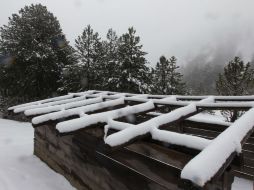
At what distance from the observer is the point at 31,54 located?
20.6m

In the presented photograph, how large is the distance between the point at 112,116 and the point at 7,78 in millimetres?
21013

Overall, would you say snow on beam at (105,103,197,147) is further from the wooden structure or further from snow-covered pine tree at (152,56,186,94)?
snow-covered pine tree at (152,56,186,94)

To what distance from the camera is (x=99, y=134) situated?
5.18 metres

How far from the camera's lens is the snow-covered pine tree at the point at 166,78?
2092cm

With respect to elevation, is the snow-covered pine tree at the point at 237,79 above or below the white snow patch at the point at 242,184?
above

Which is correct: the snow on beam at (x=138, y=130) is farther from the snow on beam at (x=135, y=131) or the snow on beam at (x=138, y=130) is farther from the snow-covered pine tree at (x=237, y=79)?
the snow-covered pine tree at (x=237, y=79)

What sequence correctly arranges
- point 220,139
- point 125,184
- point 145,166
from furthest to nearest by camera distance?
point 125,184
point 145,166
point 220,139

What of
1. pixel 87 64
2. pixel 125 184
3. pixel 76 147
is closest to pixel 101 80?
pixel 87 64

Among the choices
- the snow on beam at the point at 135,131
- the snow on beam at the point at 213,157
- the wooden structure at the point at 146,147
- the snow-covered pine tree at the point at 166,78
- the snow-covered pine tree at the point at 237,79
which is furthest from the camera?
the snow-covered pine tree at the point at 166,78

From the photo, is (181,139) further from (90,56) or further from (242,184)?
(90,56)

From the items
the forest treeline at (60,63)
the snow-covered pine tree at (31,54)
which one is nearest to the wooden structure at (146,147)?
the forest treeline at (60,63)

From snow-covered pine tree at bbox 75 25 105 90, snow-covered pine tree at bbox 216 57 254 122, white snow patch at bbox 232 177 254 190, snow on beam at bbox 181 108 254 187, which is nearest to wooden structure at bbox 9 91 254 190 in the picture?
snow on beam at bbox 181 108 254 187

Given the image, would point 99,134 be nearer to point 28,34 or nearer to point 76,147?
point 76,147

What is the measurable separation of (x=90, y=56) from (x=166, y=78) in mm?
7152
